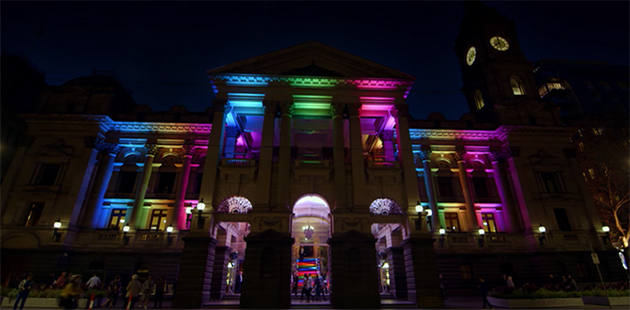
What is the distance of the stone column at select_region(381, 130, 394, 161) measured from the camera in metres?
29.2

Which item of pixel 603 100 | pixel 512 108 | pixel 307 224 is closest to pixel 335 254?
pixel 307 224

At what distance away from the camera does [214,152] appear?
24.5 metres

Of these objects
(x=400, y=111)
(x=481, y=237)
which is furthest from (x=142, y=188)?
(x=481, y=237)

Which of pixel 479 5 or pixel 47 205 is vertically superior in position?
pixel 479 5

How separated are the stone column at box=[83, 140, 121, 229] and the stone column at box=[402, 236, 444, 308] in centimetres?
2903

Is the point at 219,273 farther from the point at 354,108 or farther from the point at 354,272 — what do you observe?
the point at 354,108

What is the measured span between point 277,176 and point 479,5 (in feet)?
141

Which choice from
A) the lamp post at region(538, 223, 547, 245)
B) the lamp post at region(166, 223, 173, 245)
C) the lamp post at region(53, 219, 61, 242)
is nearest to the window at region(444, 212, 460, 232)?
the lamp post at region(538, 223, 547, 245)

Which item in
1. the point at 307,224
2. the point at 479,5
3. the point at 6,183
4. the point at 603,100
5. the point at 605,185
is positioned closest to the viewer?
the point at 6,183

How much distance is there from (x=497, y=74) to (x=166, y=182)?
41.3 metres

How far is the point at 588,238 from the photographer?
2917 centimetres

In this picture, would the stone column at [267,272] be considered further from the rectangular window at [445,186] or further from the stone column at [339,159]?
the rectangular window at [445,186]

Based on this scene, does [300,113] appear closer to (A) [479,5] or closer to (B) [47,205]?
(B) [47,205]

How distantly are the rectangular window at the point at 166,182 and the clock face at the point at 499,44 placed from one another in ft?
143
